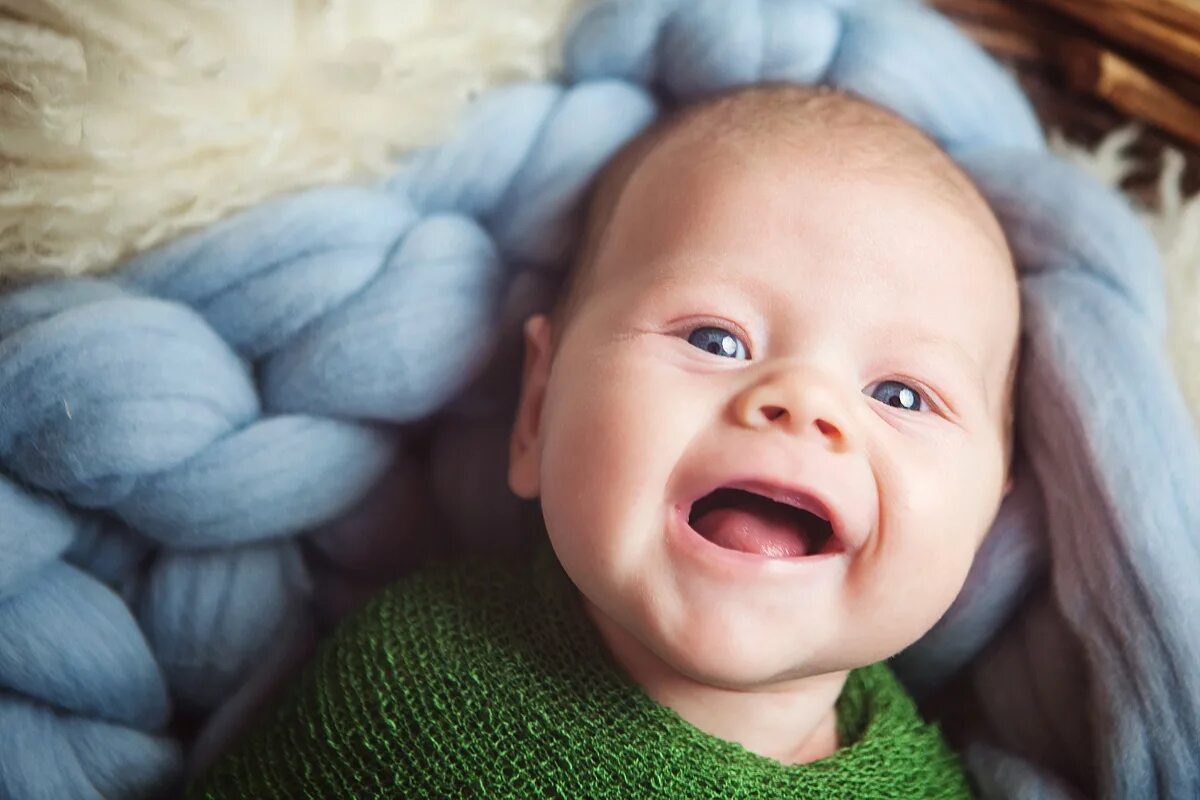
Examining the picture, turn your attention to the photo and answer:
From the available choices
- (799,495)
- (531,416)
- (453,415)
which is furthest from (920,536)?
(453,415)

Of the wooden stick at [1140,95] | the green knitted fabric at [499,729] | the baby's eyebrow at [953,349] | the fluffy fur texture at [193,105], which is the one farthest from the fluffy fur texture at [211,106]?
the green knitted fabric at [499,729]

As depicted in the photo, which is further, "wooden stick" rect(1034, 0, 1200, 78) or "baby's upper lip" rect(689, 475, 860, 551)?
"wooden stick" rect(1034, 0, 1200, 78)

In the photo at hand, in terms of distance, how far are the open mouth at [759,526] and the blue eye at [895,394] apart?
0.34 feet

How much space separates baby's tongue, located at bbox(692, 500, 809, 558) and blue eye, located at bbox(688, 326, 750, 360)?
110 millimetres

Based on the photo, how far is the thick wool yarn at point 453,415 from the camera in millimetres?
846

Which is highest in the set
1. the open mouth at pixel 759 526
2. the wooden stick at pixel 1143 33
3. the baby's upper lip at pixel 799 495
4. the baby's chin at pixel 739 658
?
the wooden stick at pixel 1143 33

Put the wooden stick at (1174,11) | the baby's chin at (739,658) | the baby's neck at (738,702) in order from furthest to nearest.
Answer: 1. the wooden stick at (1174,11)
2. the baby's neck at (738,702)
3. the baby's chin at (739,658)

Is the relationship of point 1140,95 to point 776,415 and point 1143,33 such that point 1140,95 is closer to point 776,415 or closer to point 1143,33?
point 1143,33

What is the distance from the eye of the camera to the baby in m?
0.76

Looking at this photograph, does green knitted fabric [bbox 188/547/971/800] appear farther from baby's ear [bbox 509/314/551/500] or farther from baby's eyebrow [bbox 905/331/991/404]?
baby's eyebrow [bbox 905/331/991/404]

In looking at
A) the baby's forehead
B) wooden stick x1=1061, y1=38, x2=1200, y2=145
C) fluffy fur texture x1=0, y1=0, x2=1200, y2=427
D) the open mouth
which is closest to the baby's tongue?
the open mouth

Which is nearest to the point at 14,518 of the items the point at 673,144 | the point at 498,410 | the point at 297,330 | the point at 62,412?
the point at 62,412

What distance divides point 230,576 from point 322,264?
273mm

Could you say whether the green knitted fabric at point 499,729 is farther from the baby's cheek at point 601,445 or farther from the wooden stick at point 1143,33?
the wooden stick at point 1143,33
